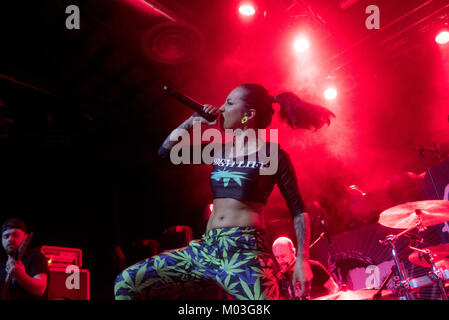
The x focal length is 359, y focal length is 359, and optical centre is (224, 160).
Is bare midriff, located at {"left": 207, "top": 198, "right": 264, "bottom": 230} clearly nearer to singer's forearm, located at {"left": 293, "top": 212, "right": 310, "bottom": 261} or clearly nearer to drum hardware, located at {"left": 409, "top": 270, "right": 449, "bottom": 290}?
singer's forearm, located at {"left": 293, "top": 212, "right": 310, "bottom": 261}

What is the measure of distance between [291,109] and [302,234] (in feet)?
2.82

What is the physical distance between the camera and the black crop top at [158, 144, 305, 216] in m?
2.08

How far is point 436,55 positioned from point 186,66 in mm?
4321

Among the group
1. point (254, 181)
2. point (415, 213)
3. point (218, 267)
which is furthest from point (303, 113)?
point (415, 213)

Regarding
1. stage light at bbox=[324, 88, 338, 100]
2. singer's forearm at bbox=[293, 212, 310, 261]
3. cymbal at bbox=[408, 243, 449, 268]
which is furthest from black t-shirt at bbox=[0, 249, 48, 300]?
stage light at bbox=[324, 88, 338, 100]

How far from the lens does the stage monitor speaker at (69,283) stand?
5.17m

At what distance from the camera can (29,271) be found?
4082mm

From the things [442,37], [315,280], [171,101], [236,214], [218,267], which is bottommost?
[315,280]

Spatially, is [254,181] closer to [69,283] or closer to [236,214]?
[236,214]

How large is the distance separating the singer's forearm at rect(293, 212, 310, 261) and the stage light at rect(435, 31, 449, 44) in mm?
5083

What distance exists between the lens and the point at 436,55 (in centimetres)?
623

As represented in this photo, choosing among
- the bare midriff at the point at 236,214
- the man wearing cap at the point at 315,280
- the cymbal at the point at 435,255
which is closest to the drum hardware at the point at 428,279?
the cymbal at the point at 435,255

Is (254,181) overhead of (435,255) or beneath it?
overhead

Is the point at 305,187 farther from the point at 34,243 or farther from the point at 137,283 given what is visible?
the point at 137,283
